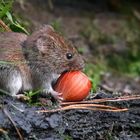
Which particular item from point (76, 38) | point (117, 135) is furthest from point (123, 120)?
point (76, 38)

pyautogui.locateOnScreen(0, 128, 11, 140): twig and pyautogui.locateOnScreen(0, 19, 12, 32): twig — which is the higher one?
pyautogui.locateOnScreen(0, 19, 12, 32): twig

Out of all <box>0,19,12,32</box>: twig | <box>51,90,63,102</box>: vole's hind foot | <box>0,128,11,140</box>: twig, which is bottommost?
<box>0,128,11,140</box>: twig

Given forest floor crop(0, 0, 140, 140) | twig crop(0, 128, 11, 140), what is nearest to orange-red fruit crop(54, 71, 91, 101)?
twig crop(0, 128, 11, 140)

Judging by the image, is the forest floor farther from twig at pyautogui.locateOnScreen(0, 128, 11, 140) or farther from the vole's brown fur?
twig at pyautogui.locateOnScreen(0, 128, 11, 140)

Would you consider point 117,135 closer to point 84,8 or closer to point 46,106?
point 46,106

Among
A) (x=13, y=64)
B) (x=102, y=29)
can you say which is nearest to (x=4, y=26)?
(x=13, y=64)

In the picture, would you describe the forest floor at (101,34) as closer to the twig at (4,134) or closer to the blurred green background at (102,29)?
the blurred green background at (102,29)

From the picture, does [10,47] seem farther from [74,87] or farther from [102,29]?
[102,29]
